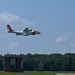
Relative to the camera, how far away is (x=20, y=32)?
5025 inches

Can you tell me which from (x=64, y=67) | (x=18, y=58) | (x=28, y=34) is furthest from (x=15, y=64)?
(x=64, y=67)

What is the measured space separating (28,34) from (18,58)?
9008 mm

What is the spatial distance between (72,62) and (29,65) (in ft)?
54.9

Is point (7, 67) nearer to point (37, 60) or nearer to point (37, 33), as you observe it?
point (37, 33)

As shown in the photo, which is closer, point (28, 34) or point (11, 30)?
point (28, 34)

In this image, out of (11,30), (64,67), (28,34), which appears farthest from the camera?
(64,67)

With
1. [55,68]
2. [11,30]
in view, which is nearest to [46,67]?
[55,68]

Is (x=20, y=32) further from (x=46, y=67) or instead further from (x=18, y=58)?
(x=46, y=67)

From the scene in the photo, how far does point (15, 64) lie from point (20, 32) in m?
8.91

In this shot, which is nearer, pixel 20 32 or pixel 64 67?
pixel 20 32

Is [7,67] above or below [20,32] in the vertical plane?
below

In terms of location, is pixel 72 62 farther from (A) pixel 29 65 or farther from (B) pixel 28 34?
(B) pixel 28 34

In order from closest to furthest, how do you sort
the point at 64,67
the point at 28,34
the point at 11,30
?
the point at 28,34 < the point at 11,30 < the point at 64,67

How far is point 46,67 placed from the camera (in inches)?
7490
